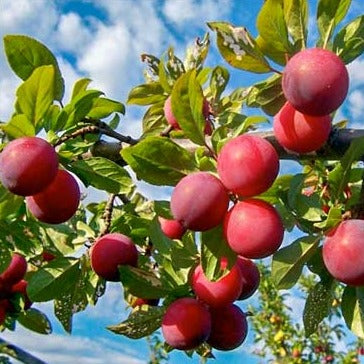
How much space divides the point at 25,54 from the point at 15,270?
62 centimetres

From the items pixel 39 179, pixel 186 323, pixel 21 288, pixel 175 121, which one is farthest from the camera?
pixel 21 288

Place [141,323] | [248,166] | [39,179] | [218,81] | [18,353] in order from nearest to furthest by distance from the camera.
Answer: [248,166] → [39,179] → [141,323] → [218,81] → [18,353]

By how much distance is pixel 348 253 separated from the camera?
100 centimetres

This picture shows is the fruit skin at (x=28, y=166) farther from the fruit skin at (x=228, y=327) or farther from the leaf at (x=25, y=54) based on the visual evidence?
the fruit skin at (x=228, y=327)

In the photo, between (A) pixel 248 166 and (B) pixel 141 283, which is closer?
(A) pixel 248 166

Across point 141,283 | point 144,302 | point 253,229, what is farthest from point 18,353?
point 253,229

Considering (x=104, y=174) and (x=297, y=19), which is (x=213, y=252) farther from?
(x=297, y=19)

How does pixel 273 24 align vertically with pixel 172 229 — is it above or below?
above

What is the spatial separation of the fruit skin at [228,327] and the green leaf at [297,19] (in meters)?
0.49

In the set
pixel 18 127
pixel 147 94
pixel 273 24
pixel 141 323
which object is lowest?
pixel 141 323

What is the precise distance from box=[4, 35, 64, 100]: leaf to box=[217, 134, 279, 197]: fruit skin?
0.41m

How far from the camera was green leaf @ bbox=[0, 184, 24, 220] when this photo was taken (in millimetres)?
1201

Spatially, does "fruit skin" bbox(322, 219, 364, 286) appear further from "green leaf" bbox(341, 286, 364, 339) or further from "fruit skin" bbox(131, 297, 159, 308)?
"fruit skin" bbox(131, 297, 159, 308)

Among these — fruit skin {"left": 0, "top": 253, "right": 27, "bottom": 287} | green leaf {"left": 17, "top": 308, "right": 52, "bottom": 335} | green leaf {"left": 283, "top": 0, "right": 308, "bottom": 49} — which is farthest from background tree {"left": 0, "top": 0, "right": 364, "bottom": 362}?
green leaf {"left": 17, "top": 308, "right": 52, "bottom": 335}
